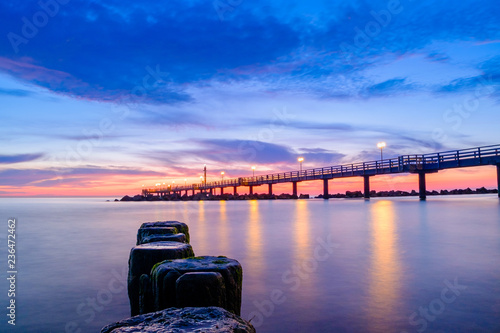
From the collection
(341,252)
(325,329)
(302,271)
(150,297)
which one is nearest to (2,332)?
(150,297)

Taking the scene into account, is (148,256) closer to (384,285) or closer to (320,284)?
(320,284)

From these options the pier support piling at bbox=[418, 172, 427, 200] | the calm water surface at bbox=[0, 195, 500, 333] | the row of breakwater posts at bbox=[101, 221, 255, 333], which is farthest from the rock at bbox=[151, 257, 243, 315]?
the pier support piling at bbox=[418, 172, 427, 200]

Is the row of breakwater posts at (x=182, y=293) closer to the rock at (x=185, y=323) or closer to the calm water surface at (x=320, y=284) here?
the rock at (x=185, y=323)

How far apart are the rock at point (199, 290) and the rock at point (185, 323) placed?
1.78 ft

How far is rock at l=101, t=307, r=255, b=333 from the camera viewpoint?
5.53 ft

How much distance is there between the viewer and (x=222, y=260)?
9.96 feet

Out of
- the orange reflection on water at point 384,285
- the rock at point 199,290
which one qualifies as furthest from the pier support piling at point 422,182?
the rock at point 199,290

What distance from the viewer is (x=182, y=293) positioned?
2.48 metres

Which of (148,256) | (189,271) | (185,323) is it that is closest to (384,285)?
(148,256)

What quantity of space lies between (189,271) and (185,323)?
0.95 meters

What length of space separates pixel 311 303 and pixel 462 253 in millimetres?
5266

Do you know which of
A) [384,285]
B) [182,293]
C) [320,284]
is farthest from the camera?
[320,284]

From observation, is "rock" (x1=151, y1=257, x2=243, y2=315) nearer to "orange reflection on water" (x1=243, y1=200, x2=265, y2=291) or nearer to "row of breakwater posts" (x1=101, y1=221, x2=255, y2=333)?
"row of breakwater posts" (x1=101, y1=221, x2=255, y2=333)

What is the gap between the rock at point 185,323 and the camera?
168 cm
